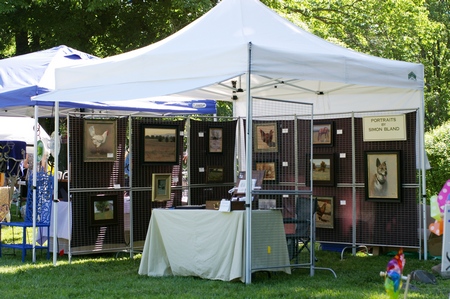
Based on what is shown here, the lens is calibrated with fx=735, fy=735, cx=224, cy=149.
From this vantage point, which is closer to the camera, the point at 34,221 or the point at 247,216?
the point at 247,216

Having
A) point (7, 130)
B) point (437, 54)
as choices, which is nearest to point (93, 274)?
point (7, 130)

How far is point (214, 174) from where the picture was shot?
11461 millimetres

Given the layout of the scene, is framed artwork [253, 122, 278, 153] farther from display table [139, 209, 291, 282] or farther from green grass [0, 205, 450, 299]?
display table [139, 209, 291, 282]

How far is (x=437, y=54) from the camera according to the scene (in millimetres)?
31938

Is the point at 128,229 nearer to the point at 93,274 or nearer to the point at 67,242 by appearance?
the point at 67,242

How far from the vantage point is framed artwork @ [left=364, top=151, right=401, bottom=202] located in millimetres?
10539

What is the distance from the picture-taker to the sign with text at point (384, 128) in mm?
10508

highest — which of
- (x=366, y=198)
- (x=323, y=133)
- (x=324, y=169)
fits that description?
(x=323, y=133)

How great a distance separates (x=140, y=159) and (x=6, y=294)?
11.9 ft

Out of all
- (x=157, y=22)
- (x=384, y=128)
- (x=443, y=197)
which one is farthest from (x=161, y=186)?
(x=157, y=22)

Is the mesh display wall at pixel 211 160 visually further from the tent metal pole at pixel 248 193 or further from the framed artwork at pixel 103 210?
the tent metal pole at pixel 248 193

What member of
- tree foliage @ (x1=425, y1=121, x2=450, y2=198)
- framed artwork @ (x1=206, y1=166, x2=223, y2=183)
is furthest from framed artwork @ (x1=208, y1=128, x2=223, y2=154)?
tree foliage @ (x1=425, y1=121, x2=450, y2=198)

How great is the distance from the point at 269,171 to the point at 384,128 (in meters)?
1.78

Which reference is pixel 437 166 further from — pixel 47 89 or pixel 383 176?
pixel 47 89
